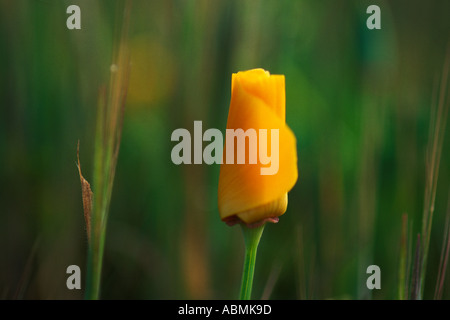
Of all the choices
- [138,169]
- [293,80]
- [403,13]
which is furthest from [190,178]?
[403,13]

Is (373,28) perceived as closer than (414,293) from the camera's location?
No

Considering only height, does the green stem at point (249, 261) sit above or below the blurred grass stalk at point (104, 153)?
below

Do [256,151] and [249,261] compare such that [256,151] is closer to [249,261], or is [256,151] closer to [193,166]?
[249,261]

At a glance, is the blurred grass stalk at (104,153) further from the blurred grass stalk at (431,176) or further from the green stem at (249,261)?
the blurred grass stalk at (431,176)

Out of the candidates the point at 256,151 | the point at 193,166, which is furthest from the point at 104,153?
the point at 193,166

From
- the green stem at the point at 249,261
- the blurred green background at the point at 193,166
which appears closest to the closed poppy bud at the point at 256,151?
the green stem at the point at 249,261
